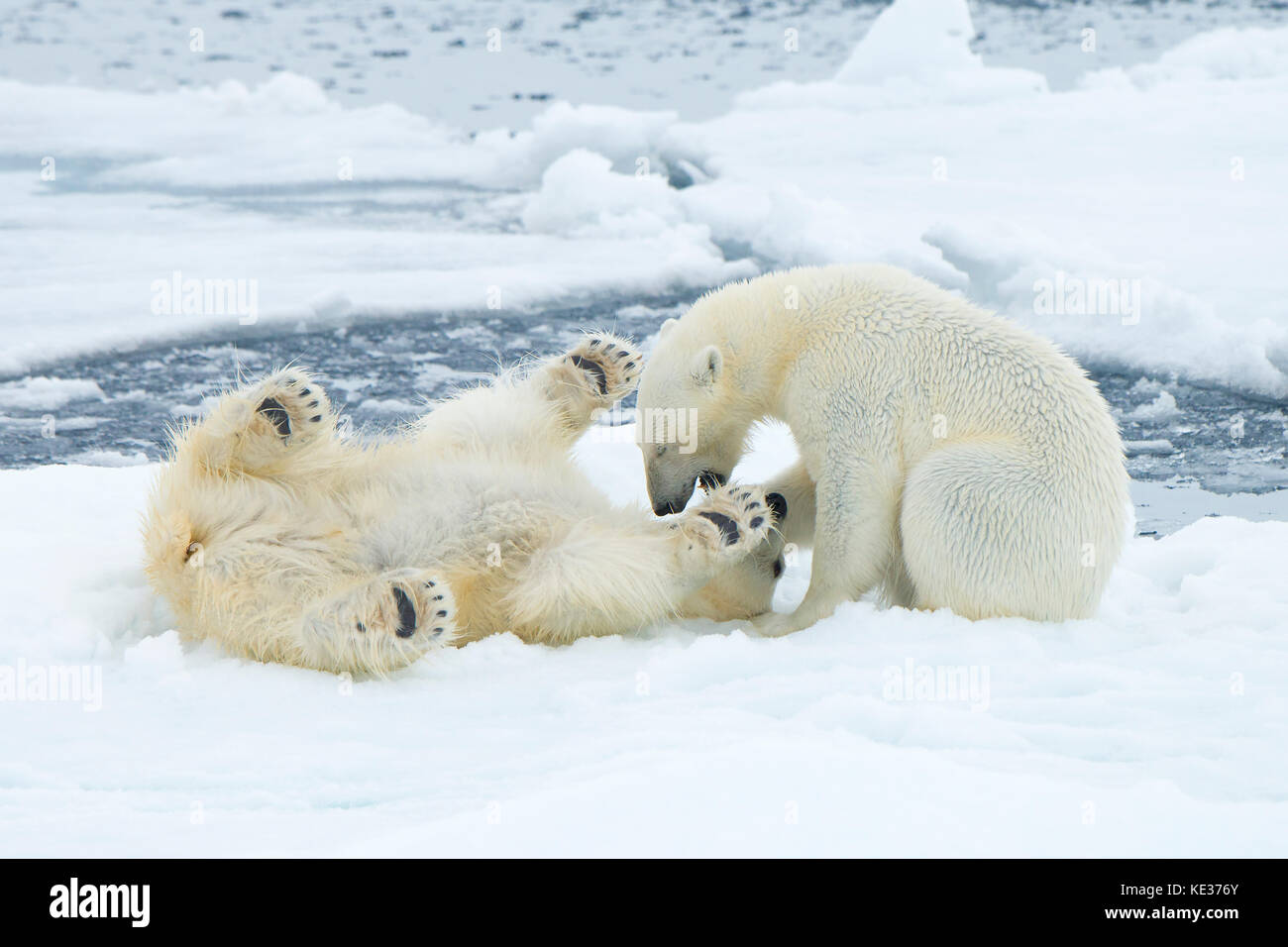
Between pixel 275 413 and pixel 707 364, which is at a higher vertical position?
pixel 707 364

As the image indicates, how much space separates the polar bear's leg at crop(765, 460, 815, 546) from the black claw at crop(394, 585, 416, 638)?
4.33 feet

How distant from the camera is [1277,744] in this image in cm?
245

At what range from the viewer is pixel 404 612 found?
9.25 ft

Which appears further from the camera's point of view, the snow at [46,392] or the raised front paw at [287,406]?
the snow at [46,392]

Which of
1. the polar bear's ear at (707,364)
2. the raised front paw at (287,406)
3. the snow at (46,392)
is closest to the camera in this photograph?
the raised front paw at (287,406)

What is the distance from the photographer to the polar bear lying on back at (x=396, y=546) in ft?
9.71

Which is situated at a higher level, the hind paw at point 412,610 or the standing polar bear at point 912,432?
the standing polar bear at point 912,432

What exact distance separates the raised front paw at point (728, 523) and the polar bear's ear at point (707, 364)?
1.27ft

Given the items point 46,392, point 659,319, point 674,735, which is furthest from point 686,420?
point 46,392

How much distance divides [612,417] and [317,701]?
3017 mm

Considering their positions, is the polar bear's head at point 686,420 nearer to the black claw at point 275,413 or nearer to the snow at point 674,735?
the snow at point 674,735

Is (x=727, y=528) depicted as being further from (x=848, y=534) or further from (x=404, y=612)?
(x=404, y=612)

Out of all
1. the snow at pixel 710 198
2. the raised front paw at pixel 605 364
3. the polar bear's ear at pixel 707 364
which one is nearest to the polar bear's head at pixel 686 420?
the polar bear's ear at pixel 707 364

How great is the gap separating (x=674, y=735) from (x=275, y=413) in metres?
1.45
